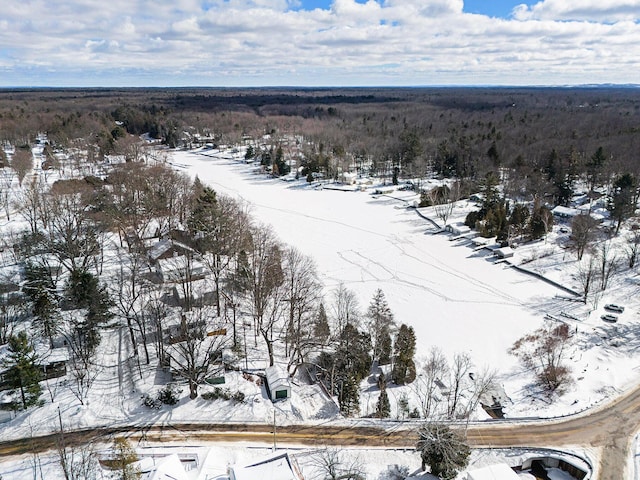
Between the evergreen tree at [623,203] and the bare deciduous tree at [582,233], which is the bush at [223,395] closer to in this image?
the bare deciduous tree at [582,233]

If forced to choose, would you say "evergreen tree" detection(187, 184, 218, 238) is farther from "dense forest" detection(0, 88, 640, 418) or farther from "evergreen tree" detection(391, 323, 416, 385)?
"evergreen tree" detection(391, 323, 416, 385)

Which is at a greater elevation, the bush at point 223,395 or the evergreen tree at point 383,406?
the bush at point 223,395

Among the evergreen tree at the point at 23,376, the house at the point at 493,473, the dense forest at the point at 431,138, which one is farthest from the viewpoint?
the dense forest at the point at 431,138

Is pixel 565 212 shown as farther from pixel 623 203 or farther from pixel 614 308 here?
pixel 614 308

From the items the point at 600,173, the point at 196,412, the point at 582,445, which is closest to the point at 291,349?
the point at 196,412

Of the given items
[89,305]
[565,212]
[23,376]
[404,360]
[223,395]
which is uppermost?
[565,212]

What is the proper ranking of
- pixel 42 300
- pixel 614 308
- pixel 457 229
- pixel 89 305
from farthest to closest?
1. pixel 457 229
2. pixel 614 308
3. pixel 89 305
4. pixel 42 300

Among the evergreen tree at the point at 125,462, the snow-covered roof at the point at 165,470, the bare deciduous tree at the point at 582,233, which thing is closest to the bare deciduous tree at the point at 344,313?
the snow-covered roof at the point at 165,470

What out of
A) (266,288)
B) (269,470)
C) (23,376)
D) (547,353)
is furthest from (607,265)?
(23,376)
